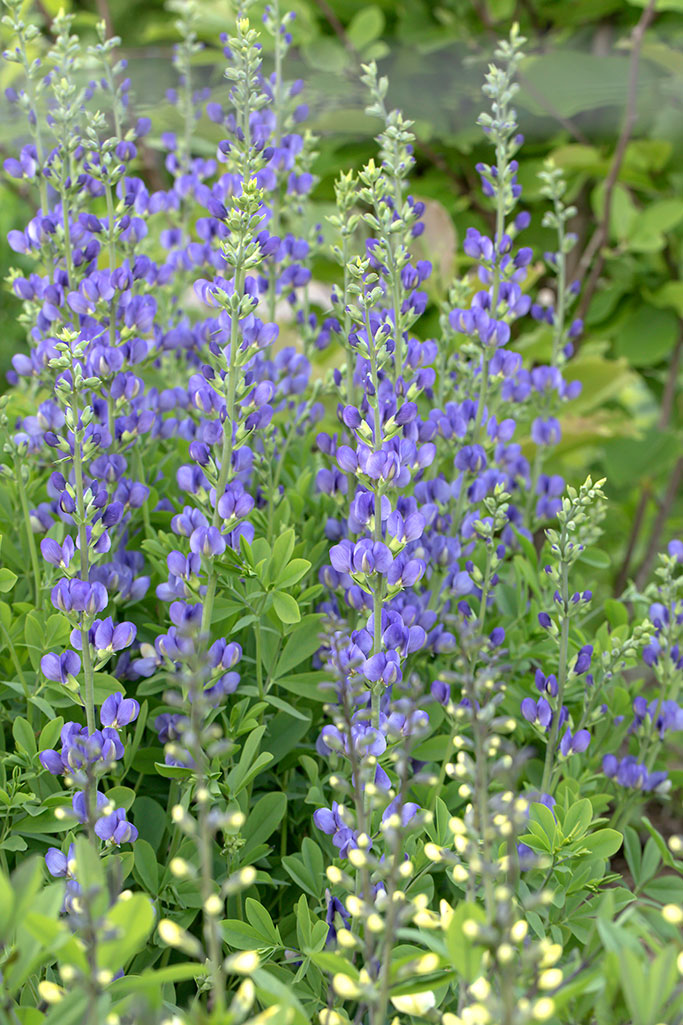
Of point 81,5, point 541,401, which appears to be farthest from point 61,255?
point 81,5

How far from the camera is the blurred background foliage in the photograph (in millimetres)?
2814

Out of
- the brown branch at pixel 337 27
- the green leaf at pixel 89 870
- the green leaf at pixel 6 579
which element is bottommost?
the green leaf at pixel 6 579

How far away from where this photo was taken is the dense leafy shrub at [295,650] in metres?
0.93

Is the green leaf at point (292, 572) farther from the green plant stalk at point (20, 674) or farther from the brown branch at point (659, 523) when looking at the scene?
the brown branch at point (659, 523)

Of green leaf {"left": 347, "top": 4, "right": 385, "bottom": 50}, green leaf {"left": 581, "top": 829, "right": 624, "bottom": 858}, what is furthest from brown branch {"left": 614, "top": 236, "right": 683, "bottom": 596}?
green leaf {"left": 581, "top": 829, "right": 624, "bottom": 858}

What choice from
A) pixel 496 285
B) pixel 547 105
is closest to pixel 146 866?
pixel 496 285

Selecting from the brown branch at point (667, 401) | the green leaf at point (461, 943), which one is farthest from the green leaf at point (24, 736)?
the brown branch at point (667, 401)

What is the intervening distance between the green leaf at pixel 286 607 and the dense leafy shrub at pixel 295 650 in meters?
0.01

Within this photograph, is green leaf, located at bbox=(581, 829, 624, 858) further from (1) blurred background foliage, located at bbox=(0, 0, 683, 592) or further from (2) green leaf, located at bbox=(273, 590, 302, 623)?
(1) blurred background foliage, located at bbox=(0, 0, 683, 592)

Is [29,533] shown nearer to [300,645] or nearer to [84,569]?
[84,569]

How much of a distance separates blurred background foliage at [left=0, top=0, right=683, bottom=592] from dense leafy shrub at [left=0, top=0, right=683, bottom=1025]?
1.10m

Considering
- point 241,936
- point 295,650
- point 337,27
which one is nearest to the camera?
point 241,936

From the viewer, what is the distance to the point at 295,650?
142cm

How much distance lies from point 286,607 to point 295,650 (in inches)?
4.7
